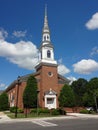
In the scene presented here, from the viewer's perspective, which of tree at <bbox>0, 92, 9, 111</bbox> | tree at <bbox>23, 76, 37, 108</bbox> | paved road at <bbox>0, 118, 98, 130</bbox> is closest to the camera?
paved road at <bbox>0, 118, 98, 130</bbox>

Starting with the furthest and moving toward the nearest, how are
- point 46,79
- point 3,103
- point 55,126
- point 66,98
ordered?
point 3,103 < point 46,79 < point 66,98 < point 55,126

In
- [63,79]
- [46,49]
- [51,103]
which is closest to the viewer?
[51,103]

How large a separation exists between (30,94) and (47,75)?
6368 millimetres

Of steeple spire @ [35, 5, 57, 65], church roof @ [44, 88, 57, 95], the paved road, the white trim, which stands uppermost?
steeple spire @ [35, 5, 57, 65]

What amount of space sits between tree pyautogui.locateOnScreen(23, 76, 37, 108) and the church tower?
2.70 meters

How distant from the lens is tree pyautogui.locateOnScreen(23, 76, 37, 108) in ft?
140

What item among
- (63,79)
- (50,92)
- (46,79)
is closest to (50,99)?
(50,92)

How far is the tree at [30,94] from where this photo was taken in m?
42.6

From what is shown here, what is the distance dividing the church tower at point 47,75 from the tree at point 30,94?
2700 millimetres

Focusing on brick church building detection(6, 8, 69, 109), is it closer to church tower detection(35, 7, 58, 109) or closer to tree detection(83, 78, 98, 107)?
church tower detection(35, 7, 58, 109)

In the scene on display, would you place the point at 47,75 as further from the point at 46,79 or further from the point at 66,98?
the point at 66,98

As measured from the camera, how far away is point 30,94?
1692 inches

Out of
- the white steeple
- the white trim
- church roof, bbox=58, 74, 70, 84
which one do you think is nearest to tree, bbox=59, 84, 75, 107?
the white trim

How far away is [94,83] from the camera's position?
4922cm
